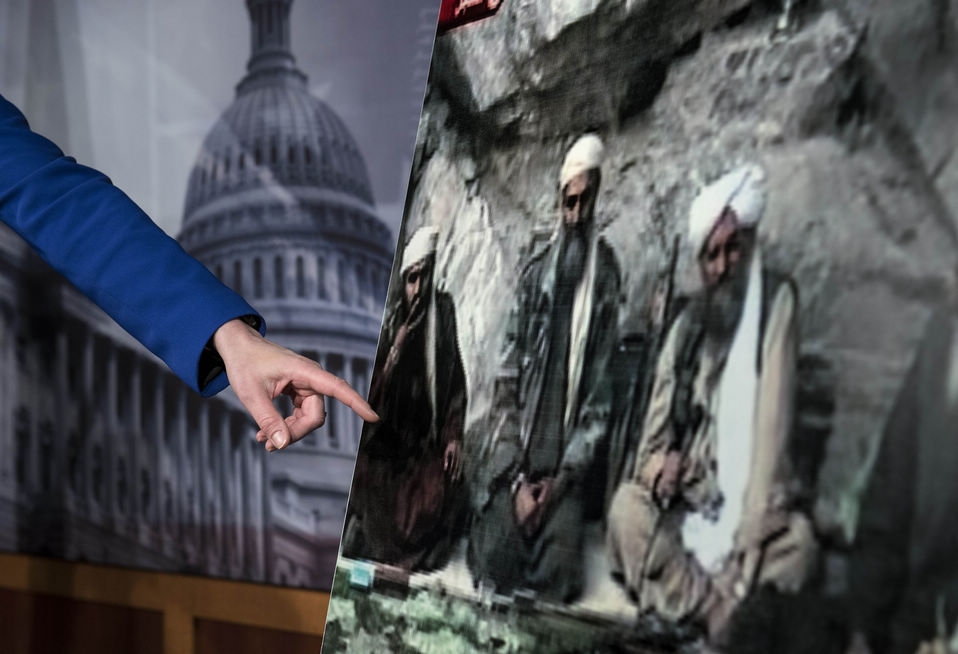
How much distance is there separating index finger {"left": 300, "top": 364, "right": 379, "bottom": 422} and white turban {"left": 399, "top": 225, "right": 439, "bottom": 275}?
0.09 m

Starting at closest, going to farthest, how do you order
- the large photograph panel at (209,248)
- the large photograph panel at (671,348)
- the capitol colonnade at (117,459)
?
the large photograph panel at (671,348)
the large photograph panel at (209,248)
the capitol colonnade at (117,459)

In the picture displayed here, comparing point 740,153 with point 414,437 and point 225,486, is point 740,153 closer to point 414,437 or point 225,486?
point 414,437

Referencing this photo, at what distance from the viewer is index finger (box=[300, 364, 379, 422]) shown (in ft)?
1.60

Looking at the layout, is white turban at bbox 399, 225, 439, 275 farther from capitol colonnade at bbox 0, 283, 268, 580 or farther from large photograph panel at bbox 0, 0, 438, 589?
capitol colonnade at bbox 0, 283, 268, 580

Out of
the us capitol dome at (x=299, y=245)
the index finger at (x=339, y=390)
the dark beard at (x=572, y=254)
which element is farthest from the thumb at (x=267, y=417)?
the us capitol dome at (x=299, y=245)

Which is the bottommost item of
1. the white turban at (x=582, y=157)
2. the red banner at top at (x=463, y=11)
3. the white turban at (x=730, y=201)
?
the white turban at (x=730, y=201)

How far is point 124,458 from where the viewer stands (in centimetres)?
156

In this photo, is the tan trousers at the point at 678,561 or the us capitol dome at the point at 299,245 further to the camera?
the us capitol dome at the point at 299,245

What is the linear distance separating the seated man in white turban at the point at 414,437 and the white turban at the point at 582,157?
4.4 inches

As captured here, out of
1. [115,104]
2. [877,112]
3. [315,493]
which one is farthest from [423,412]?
[115,104]

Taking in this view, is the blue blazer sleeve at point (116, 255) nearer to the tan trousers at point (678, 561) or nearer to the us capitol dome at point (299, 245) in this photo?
the tan trousers at point (678, 561)

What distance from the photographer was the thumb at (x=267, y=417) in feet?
1.61

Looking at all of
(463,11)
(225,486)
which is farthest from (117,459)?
(463,11)

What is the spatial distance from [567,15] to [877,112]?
195 millimetres
